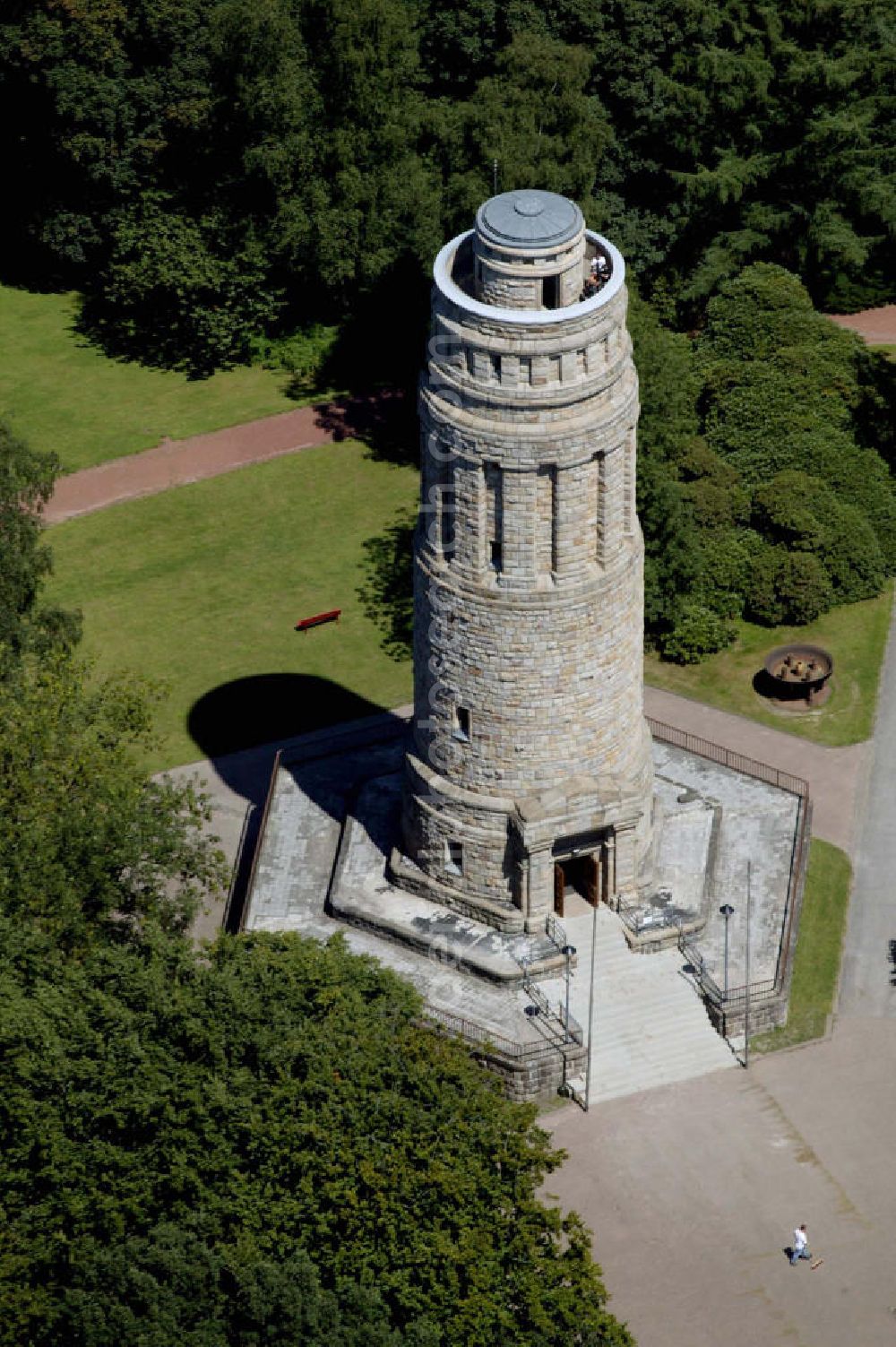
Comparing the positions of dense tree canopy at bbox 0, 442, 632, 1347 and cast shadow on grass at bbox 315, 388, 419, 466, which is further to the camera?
cast shadow on grass at bbox 315, 388, 419, 466

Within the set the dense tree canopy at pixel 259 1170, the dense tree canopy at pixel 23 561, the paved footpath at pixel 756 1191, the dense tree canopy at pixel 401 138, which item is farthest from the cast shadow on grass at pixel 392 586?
the dense tree canopy at pixel 259 1170

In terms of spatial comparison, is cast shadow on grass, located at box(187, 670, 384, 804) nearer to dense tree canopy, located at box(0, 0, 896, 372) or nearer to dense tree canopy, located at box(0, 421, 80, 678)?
dense tree canopy, located at box(0, 421, 80, 678)

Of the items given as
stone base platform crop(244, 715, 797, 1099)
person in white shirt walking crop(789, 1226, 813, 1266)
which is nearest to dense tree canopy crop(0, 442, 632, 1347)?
stone base platform crop(244, 715, 797, 1099)

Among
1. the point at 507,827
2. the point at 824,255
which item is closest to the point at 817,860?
the point at 507,827

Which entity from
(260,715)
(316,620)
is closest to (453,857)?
(260,715)

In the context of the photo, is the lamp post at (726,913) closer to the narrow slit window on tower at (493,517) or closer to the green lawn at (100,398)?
the narrow slit window on tower at (493,517)

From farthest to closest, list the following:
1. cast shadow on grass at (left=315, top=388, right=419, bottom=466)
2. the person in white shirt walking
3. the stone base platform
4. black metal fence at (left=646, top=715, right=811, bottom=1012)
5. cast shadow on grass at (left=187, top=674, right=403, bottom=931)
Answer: cast shadow on grass at (left=315, top=388, right=419, bottom=466), cast shadow on grass at (left=187, top=674, right=403, bottom=931), black metal fence at (left=646, top=715, right=811, bottom=1012), the stone base platform, the person in white shirt walking

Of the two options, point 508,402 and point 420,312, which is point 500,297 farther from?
point 420,312
